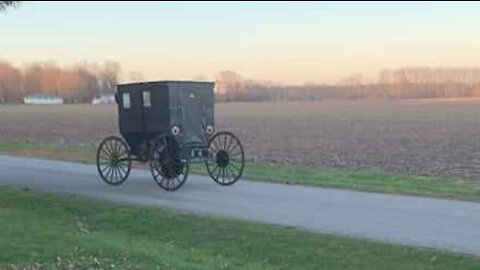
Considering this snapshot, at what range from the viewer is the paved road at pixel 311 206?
1080 centimetres

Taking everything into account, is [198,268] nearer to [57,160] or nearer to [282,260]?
[282,260]

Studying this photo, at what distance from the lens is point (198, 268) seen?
28.7ft

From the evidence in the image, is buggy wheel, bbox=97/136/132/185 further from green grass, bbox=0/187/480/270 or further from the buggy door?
green grass, bbox=0/187/480/270

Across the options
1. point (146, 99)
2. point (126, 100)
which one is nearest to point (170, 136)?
point (146, 99)

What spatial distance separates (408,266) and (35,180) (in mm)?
11494

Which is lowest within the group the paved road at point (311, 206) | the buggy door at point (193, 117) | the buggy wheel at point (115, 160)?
the paved road at point (311, 206)

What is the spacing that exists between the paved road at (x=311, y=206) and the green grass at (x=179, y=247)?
1.87 ft

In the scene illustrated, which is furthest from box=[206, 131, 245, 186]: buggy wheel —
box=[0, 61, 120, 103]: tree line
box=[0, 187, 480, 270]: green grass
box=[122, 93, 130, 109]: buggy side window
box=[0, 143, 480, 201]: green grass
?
box=[0, 61, 120, 103]: tree line

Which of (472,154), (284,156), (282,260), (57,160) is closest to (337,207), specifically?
(282,260)

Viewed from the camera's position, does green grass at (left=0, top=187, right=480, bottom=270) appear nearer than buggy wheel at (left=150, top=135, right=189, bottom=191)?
Yes

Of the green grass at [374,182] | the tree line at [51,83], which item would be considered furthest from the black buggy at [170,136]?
the tree line at [51,83]

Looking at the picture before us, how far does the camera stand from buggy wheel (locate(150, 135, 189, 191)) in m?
16.5

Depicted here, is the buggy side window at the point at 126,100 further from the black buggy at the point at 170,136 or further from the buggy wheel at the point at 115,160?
the buggy wheel at the point at 115,160

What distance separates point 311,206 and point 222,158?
13.6 ft
